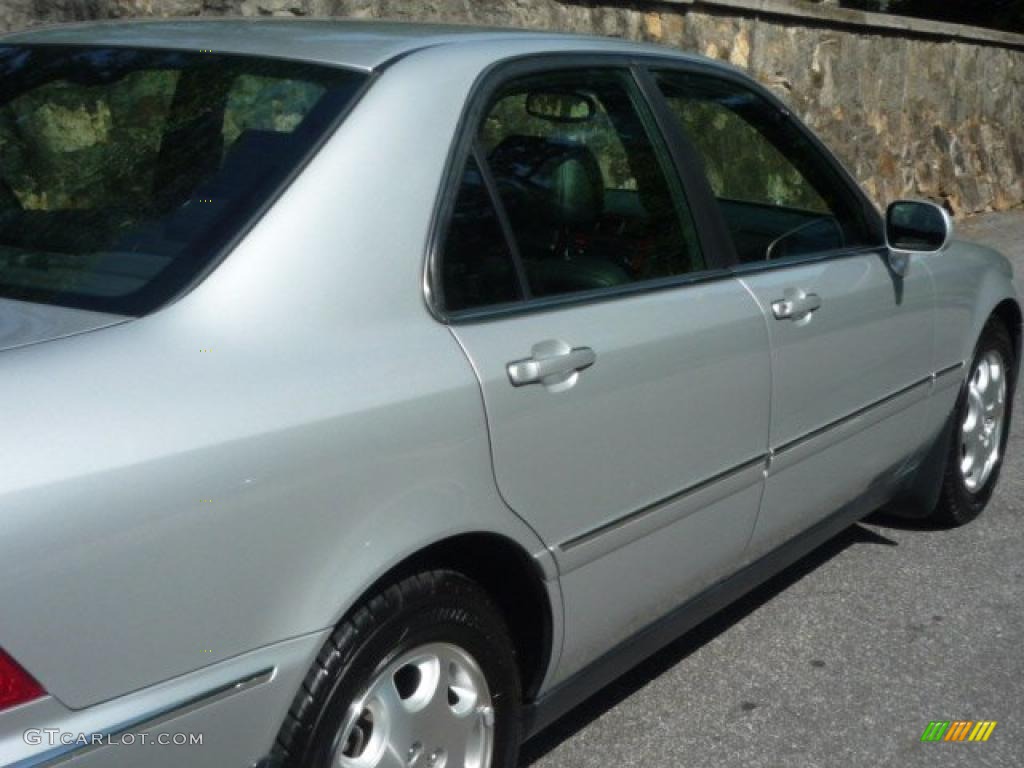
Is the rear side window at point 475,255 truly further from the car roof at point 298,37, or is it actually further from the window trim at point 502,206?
A: the car roof at point 298,37

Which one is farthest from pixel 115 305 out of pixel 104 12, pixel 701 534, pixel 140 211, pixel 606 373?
pixel 104 12

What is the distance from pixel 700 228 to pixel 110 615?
6.67ft

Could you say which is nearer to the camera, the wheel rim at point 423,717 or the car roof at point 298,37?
the wheel rim at point 423,717

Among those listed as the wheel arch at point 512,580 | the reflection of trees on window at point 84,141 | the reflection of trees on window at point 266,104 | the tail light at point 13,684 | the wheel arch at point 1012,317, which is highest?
the reflection of trees on window at point 266,104

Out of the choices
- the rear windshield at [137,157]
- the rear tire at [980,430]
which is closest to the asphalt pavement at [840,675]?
the rear tire at [980,430]

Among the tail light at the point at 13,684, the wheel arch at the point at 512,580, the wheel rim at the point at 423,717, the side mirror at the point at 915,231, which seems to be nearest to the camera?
the tail light at the point at 13,684

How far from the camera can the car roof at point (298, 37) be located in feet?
9.95

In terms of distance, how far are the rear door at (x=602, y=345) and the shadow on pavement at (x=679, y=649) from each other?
461 mm

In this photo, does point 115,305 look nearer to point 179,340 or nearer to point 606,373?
point 179,340

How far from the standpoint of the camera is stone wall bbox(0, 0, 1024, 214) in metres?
8.75

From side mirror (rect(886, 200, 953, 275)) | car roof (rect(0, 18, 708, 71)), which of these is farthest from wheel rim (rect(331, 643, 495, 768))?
side mirror (rect(886, 200, 953, 275))

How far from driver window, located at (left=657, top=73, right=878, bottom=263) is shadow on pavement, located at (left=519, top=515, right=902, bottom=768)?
1.14m

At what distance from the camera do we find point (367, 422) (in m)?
2.51

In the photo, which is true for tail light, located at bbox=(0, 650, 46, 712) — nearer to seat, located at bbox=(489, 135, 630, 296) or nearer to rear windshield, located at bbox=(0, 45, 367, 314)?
rear windshield, located at bbox=(0, 45, 367, 314)
